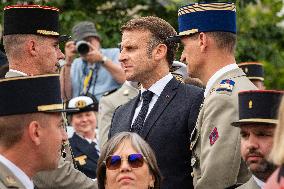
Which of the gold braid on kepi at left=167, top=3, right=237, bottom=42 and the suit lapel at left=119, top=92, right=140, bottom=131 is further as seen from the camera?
the suit lapel at left=119, top=92, right=140, bottom=131

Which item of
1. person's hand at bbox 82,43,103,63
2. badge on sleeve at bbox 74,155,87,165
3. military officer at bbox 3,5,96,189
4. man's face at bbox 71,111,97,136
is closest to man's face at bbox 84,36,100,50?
person's hand at bbox 82,43,103,63

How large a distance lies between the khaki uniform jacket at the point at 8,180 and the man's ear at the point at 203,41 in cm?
254

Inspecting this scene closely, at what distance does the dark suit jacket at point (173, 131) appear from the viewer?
7.13m

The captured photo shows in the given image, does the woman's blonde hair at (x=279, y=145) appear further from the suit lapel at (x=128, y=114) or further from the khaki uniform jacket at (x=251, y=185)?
the suit lapel at (x=128, y=114)

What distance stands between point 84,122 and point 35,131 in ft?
19.8

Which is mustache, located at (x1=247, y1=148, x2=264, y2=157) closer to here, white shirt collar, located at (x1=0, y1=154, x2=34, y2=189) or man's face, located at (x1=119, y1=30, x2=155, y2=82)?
man's face, located at (x1=119, y1=30, x2=155, y2=82)

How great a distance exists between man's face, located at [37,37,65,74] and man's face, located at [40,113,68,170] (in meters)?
1.98

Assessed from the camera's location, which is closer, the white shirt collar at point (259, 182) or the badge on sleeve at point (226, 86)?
the white shirt collar at point (259, 182)

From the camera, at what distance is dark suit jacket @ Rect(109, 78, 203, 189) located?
713 centimetres

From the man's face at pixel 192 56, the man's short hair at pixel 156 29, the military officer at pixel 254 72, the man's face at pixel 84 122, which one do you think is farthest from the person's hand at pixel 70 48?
the man's face at pixel 192 56

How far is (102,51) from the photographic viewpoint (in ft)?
38.8

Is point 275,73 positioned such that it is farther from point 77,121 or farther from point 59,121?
point 59,121

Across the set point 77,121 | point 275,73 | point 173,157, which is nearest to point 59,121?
point 173,157

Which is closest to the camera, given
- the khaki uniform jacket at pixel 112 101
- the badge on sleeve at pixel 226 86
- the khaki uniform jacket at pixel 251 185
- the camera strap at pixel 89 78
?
the khaki uniform jacket at pixel 251 185
